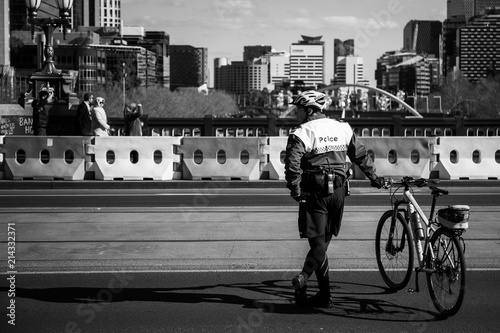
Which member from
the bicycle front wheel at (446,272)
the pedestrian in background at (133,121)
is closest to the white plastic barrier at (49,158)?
the pedestrian in background at (133,121)

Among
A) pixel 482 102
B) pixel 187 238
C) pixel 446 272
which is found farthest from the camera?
pixel 482 102

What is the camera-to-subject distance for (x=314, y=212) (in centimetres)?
742

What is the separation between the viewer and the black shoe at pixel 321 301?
7.57 meters

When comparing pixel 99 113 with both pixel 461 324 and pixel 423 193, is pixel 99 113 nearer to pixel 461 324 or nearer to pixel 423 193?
A: pixel 423 193

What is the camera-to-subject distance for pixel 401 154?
65.1ft

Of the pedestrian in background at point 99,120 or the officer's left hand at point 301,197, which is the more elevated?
the pedestrian in background at point 99,120

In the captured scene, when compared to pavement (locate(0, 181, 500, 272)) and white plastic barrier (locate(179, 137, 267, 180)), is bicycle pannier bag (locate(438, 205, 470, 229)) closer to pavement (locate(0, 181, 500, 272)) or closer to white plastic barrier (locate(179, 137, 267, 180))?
pavement (locate(0, 181, 500, 272))

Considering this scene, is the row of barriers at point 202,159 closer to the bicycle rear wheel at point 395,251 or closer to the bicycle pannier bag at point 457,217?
the bicycle rear wheel at point 395,251

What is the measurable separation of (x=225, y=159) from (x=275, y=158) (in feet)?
3.79

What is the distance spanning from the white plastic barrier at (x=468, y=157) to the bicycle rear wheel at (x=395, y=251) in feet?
39.2

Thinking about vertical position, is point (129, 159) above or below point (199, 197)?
above

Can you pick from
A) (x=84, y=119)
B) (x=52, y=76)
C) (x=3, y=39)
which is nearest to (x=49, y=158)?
(x=84, y=119)

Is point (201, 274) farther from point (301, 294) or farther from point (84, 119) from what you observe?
point (84, 119)

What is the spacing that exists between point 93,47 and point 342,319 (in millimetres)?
187564
